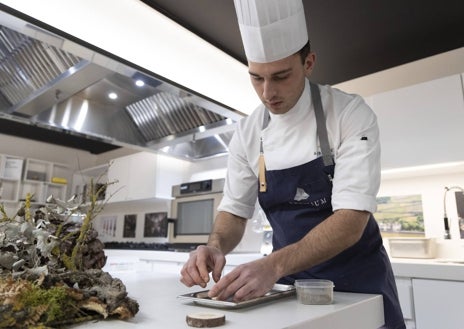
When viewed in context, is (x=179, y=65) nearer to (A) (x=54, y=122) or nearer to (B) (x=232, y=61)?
(B) (x=232, y=61)

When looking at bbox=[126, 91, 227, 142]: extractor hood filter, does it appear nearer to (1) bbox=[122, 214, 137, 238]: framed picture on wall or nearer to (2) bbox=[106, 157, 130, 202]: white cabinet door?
(2) bbox=[106, 157, 130, 202]: white cabinet door

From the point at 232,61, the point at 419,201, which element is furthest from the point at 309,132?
the point at 419,201

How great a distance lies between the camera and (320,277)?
964 millimetres

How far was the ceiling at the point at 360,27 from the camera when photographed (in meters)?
1.88

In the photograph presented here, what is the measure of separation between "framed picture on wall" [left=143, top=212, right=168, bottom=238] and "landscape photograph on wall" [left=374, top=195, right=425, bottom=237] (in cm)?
230

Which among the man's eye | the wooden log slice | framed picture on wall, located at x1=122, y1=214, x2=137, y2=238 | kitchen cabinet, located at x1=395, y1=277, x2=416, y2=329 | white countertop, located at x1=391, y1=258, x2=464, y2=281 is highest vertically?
the man's eye

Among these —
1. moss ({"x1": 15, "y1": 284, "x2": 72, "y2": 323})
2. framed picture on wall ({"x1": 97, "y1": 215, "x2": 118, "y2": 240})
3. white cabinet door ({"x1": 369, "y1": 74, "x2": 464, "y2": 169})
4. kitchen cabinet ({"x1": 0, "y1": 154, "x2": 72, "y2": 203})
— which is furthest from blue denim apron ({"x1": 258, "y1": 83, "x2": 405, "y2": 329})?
framed picture on wall ({"x1": 97, "y1": 215, "x2": 118, "y2": 240})

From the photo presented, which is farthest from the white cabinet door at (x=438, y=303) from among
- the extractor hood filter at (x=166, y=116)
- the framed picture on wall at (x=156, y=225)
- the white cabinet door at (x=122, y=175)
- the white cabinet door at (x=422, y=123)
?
the white cabinet door at (x=122, y=175)

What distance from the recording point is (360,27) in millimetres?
2066

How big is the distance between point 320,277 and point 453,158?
1472 mm

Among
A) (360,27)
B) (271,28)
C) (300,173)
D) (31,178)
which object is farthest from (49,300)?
(31,178)

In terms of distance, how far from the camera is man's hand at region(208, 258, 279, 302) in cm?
64

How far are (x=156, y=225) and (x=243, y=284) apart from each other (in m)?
3.54

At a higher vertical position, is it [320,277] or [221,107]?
[221,107]
